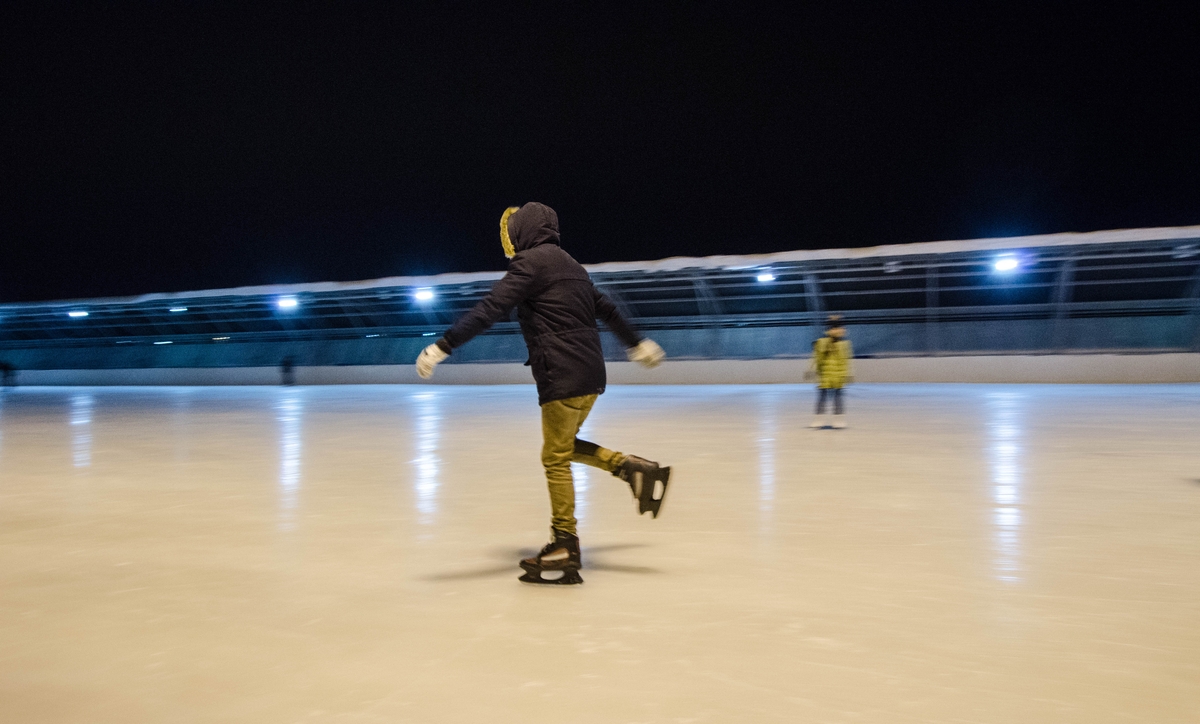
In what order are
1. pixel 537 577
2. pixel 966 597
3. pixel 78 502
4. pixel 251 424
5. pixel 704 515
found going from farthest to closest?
pixel 251 424
pixel 78 502
pixel 704 515
pixel 537 577
pixel 966 597

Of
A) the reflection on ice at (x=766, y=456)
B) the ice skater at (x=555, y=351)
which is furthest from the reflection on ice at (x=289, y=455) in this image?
the reflection on ice at (x=766, y=456)

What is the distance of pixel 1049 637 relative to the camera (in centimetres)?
360

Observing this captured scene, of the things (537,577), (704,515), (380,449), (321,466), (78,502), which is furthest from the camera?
(380,449)

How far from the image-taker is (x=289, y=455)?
10.2m

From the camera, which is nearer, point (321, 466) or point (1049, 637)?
point (1049, 637)

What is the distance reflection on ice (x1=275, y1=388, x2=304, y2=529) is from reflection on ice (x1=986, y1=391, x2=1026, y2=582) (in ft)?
14.2

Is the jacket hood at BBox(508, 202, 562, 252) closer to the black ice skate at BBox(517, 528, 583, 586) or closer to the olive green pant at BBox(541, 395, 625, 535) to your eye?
the olive green pant at BBox(541, 395, 625, 535)

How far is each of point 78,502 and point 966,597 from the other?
6.45 m

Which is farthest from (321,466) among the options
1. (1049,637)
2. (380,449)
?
(1049,637)

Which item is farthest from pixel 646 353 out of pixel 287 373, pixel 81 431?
pixel 287 373

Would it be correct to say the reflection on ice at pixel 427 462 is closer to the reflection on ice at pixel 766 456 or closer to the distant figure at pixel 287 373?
the reflection on ice at pixel 766 456

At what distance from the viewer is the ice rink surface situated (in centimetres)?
305

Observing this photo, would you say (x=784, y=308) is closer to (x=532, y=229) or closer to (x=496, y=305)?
(x=532, y=229)

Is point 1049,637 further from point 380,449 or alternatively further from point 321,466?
point 380,449
